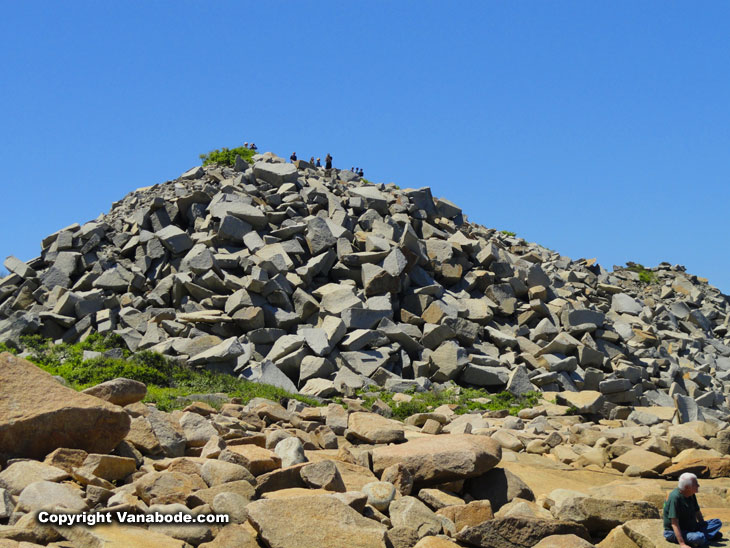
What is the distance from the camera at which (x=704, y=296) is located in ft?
114

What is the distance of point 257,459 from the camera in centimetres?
789

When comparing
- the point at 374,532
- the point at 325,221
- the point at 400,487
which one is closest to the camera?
the point at 374,532

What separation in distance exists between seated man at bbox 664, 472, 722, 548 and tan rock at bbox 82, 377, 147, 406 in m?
6.33

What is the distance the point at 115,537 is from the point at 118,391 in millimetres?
3531

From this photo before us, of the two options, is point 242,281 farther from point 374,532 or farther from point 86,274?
point 374,532

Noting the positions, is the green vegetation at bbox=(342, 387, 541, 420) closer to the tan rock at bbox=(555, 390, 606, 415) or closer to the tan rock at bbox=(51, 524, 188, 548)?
the tan rock at bbox=(555, 390, 606, 415)

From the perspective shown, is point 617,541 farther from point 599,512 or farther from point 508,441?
point 508,441

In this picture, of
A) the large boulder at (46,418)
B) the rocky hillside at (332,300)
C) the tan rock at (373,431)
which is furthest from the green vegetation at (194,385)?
the large boulder at (46,418)

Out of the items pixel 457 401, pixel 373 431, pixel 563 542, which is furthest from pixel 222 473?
pixel 457 401

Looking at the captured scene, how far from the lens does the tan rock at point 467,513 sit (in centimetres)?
745

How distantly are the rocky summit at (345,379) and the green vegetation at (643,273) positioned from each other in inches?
134

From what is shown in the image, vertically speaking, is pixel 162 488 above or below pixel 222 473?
below

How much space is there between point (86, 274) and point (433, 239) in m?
10.5

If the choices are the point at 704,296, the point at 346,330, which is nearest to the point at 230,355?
the point at 346,330
